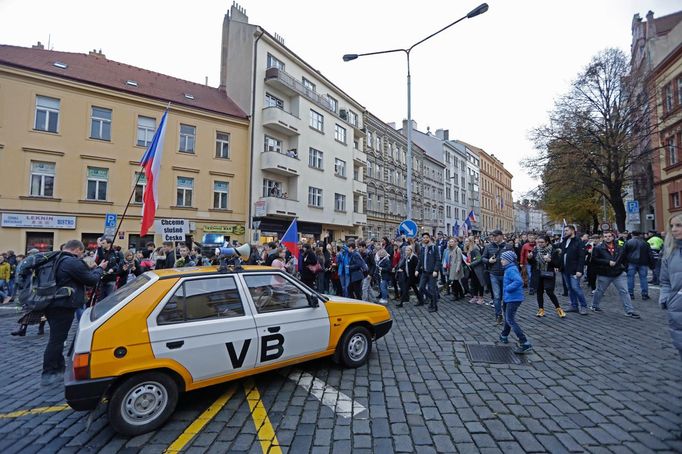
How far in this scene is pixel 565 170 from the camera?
25094mm

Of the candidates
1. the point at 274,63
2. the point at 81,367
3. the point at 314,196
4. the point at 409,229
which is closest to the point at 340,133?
the point at 314,196

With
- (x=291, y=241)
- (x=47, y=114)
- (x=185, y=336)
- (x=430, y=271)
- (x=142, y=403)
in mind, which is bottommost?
(x=142, y=403)

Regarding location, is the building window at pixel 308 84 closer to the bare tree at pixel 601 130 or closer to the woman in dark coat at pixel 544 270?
the bare tree at pixel 601 130

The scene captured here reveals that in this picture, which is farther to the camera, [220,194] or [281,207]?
[281,207]

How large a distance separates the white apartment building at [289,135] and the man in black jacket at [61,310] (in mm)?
18205

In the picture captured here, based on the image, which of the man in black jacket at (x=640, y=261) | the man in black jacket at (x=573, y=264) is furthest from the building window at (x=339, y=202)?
the man in black jacket at (x=573, y=264)

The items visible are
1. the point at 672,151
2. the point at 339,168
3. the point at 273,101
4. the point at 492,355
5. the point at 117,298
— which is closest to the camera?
the point at 117,298

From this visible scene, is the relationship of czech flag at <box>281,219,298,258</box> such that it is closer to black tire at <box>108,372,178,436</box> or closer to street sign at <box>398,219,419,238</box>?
street sign at <box>398,219,419,238</box>

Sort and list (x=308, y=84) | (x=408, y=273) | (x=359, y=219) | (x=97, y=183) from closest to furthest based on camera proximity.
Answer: (x=408, y=273) < (x=97, y=183) < (x=308, y=84) < (x=359, y=219)

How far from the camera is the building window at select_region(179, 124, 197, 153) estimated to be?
882 inches

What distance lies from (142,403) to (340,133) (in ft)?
103

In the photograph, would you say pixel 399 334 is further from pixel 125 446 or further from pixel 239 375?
pixel 125 446

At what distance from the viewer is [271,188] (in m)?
25.3

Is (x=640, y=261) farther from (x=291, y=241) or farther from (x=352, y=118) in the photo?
(x=352, y=118)
